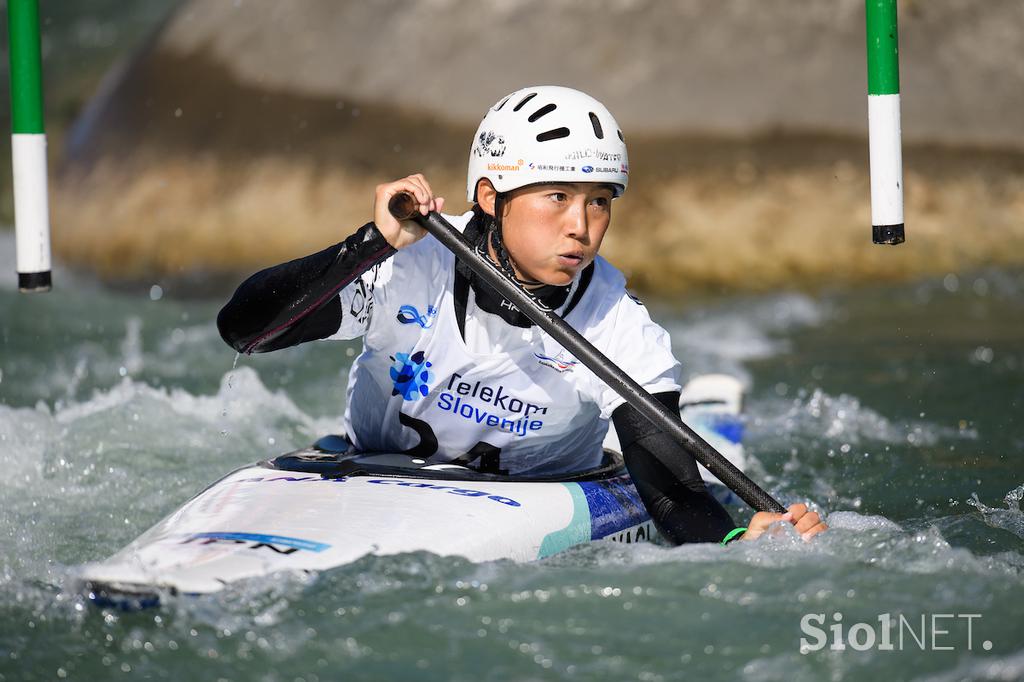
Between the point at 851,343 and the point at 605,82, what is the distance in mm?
3002

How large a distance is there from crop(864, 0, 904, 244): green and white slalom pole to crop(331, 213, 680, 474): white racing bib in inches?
38.0

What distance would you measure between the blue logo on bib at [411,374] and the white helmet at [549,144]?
1.79ft

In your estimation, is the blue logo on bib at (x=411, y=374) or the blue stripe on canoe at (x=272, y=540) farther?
the blue logo on bib at (x=411, y=374)

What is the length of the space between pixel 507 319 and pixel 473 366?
0.58 ft

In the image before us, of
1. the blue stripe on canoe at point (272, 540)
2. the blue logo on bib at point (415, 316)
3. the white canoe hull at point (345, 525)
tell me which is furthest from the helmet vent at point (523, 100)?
the blue stripe on canoe at point (272, 540)

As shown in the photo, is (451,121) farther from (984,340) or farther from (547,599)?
(547,599)

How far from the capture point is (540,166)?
373cm

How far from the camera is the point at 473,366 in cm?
392

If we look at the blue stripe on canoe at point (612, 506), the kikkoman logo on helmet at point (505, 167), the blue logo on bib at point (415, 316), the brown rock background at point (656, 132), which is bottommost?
the blue stripe on canoe at point (612, 506)

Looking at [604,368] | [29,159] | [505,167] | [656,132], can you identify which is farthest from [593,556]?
[656,132]

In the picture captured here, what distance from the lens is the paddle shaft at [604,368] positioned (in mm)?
3725

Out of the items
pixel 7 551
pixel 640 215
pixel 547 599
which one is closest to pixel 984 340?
pixel 640 215

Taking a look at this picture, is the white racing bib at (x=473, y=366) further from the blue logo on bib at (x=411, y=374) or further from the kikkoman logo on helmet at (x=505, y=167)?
the kikkoman logo on helmet at (x=505, y=167)

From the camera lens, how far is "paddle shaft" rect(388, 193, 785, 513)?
147 inches
